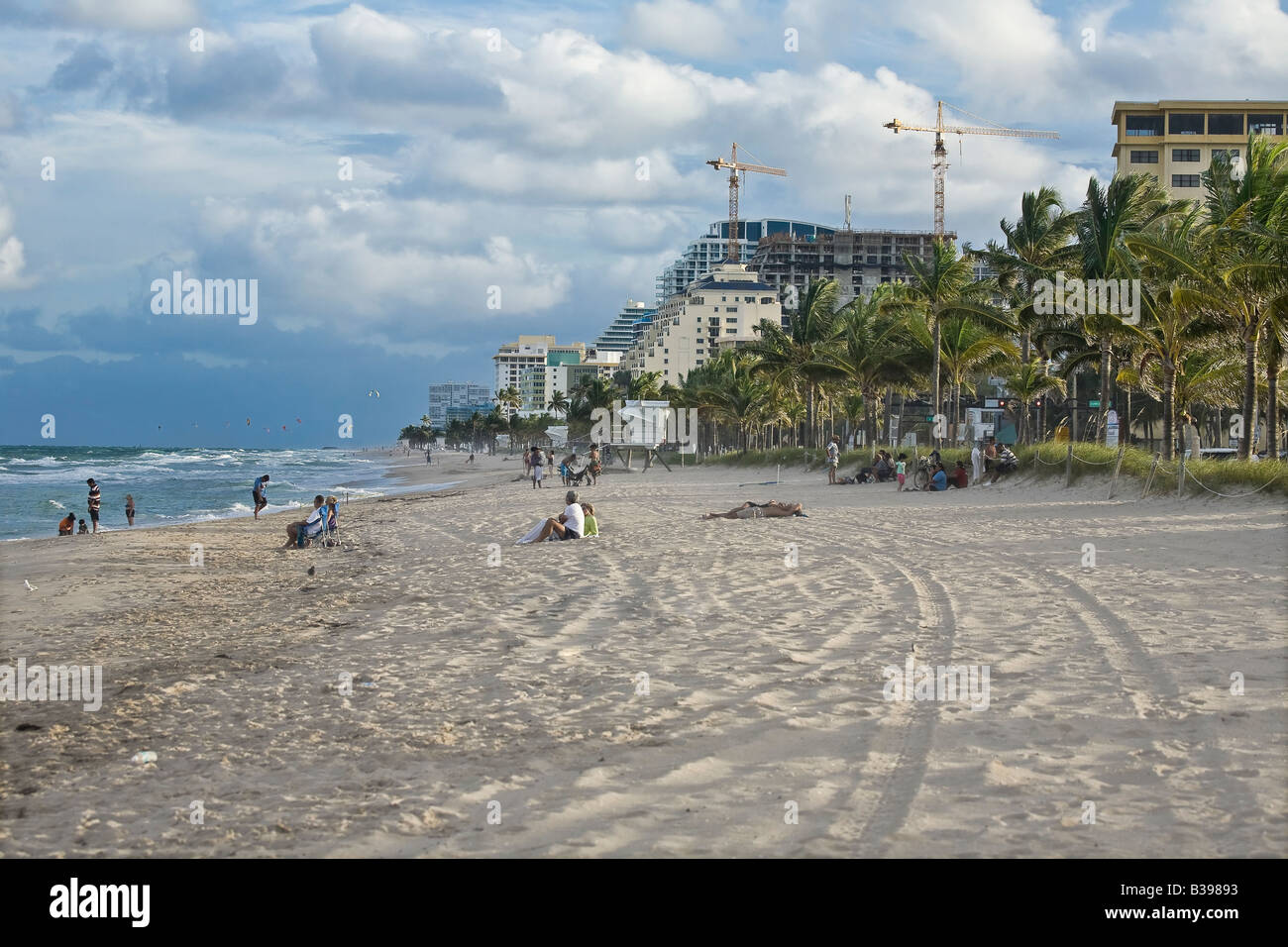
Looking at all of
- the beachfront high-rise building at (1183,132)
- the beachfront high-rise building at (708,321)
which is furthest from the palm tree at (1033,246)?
the beachfront high-rise building at (708,321)

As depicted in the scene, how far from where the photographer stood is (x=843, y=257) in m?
185

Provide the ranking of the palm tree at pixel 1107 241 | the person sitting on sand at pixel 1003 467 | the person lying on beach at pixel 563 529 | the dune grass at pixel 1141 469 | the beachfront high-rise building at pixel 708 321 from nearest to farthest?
the person lying on beach at pixel 563 529 < the dune grass at pixel 1141 469 < the person sitting on sand at pixel 1003 467 < the palm tree at pixel 1107 241 < the beachfront high-rise building at pixel 708 321

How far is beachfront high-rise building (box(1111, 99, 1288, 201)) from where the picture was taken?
81.6m

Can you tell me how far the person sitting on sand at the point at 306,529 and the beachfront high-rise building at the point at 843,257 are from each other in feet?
553

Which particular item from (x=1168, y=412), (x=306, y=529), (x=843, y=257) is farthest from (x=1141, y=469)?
(x=843, y=257)

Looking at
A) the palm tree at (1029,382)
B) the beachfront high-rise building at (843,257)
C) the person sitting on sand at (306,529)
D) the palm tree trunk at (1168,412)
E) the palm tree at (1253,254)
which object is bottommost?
the person sitting on sand at (306,529)

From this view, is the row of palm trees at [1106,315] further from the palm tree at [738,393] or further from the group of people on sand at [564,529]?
the group of people on sand at [564,529]

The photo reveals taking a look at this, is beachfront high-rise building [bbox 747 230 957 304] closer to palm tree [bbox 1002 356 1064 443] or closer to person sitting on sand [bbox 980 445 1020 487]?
palm tree [bbox 1002 356 1064 443]

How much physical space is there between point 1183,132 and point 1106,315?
66761 millimetres

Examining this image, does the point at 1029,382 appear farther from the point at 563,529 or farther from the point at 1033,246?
the point at 563,529

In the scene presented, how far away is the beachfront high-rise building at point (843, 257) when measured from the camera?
18388 centimetres

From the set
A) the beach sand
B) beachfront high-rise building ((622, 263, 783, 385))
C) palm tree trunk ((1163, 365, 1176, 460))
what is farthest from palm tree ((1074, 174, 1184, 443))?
beachfront high-rise building ((622, 263, 783, 385))
